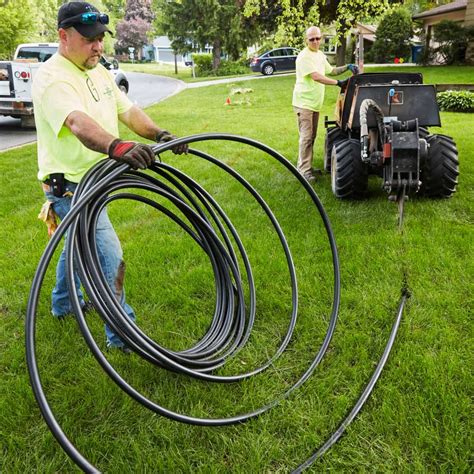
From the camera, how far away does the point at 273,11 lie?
24.0 metres

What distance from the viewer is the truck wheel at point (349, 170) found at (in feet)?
16.1

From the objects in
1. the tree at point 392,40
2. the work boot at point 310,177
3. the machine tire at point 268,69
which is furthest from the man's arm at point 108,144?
the tree at point 392,40

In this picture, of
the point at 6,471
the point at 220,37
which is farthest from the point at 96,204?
the point at 220,37

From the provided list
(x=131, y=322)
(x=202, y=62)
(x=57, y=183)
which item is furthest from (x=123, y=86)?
(x=202, y=62)

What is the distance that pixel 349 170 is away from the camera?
4.90 meters

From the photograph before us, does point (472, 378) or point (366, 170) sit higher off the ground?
point (366, 170)

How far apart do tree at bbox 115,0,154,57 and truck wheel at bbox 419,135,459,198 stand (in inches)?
2371

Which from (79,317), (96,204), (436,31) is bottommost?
(79,317)

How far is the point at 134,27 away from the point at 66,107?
2548 inches

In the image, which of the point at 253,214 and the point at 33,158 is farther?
the point at 33,158

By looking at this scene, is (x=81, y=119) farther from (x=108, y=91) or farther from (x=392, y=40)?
(x=392, y=40)

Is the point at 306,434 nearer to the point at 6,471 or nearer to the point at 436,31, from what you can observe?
the point at 6,471

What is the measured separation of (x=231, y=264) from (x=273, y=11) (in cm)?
2394

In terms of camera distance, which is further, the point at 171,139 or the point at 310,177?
the point at 310,177
